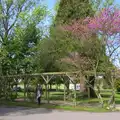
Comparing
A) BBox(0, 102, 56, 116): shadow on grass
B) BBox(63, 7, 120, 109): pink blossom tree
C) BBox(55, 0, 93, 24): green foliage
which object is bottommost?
BBox(0, 102, 56, 116): shadow on grass

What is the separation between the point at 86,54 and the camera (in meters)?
28.3

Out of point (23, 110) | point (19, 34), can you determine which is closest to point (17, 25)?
point (19, 34)

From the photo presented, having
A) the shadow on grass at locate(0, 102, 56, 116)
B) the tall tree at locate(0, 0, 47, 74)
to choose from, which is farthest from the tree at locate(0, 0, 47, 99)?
the shadow on grass at locate(0, 102, 56, 116)

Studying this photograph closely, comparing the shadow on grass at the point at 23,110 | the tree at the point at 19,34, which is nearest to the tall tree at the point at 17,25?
the tree at the point at 19,34

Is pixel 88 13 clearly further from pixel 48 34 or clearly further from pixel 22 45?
pixel 22 45

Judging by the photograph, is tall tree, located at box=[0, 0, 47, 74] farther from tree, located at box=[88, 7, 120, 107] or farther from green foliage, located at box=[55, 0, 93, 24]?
tree, located at box=[88, 7, 120, 107]

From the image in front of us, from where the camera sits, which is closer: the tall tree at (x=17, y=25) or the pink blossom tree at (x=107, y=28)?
the pink blossom tree at (x=107, y=28)

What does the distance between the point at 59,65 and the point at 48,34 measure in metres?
5.78

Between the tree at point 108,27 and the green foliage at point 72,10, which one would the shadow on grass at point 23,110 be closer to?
the tree at point 108,27

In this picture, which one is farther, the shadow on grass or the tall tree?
the tall tree

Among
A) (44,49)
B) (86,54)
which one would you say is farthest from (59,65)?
(86,54)

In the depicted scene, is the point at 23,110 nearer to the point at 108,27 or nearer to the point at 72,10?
the point at 108,27

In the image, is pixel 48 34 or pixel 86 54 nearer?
pixel 86 54

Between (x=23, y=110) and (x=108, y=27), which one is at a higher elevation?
(x=108, y=27)
